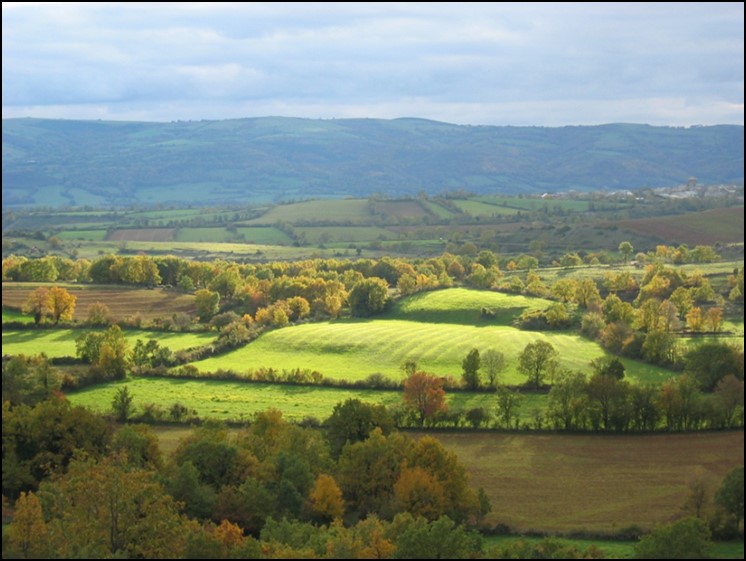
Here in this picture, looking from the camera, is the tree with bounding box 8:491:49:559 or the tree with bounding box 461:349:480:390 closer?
the tree with bounding box 8:491:49:559

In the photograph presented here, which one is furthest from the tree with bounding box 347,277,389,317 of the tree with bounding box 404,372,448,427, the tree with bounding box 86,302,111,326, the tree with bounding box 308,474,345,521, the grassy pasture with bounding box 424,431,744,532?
the tree with bounding box 308,474,345,521

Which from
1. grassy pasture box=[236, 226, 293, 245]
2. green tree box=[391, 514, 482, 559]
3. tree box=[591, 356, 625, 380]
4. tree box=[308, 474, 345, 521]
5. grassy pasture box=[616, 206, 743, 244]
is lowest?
grassy pasture box=[236, 226, 293, 245]

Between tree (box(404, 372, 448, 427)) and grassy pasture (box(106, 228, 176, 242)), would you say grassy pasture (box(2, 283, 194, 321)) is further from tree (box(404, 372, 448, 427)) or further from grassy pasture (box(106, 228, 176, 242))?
grassy pasture (box(106, 228, 176, 242))

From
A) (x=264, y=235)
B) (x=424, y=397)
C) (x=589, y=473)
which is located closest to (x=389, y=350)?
(x=424, y=397)

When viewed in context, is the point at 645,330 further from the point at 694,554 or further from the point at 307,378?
the point at 694,554

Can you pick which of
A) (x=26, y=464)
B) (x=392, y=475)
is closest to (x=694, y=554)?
(x=392, y=475)

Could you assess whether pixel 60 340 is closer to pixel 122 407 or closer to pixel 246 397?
pixel 246 397
